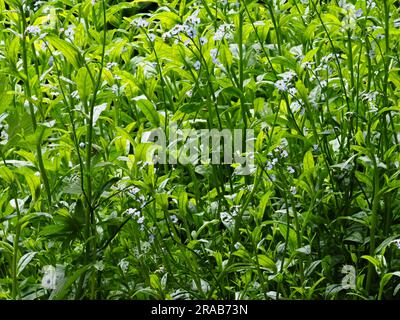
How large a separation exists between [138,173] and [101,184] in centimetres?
10

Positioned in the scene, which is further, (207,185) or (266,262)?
(207,185)

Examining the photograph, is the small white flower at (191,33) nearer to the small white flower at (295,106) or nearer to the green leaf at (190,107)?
the green leaf at (190,107)

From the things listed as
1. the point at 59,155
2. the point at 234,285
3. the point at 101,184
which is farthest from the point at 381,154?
the point at 59,155

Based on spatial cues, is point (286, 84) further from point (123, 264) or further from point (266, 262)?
point (123, 264)

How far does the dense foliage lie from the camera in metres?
1.88

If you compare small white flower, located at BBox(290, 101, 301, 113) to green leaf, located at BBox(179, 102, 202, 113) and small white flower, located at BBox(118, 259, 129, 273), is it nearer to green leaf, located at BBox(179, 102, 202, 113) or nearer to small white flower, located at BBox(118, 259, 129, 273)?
green leaf, located at BBox(179, 102, 202, 113)

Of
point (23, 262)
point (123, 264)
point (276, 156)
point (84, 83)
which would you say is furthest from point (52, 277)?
point (276, 156)

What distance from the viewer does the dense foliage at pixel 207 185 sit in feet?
6.17

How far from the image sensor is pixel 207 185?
7.38ft

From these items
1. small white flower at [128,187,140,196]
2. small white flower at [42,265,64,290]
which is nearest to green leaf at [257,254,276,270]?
small white flower at [128,187,140,196]

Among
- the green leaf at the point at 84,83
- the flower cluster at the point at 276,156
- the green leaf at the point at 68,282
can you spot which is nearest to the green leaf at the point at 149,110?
the green leaf at the point at 84,83
